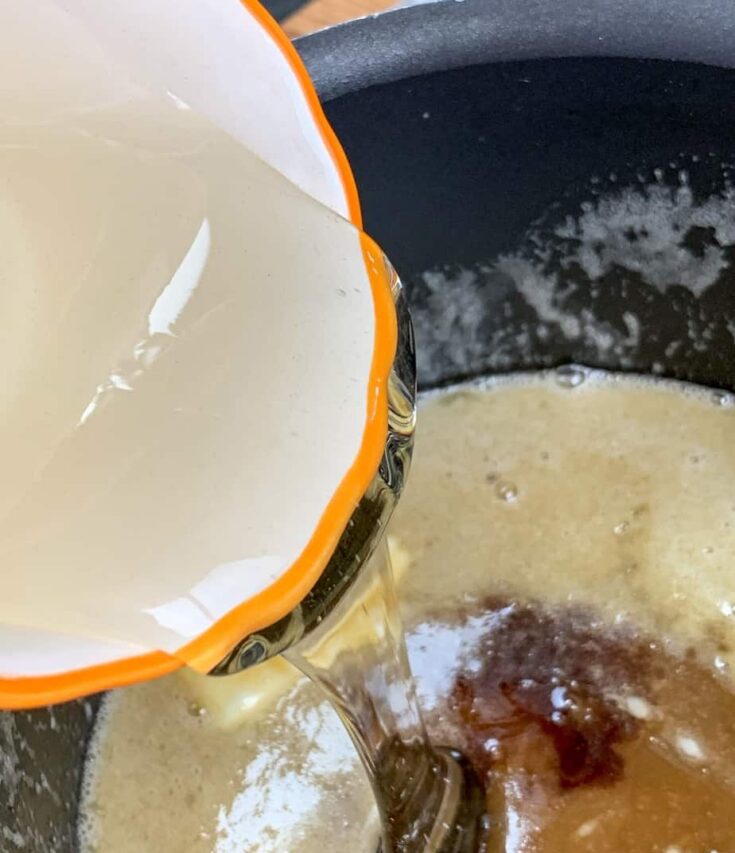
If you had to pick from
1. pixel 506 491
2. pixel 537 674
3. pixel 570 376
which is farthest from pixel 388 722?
pixel 570 376

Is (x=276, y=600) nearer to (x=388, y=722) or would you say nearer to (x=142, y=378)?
(x=142, y=378)

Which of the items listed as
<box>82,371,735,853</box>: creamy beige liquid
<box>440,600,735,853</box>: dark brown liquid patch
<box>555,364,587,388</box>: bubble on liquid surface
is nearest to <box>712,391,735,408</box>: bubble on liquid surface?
<box>82,371,735,853</box>: creamy beige liquid

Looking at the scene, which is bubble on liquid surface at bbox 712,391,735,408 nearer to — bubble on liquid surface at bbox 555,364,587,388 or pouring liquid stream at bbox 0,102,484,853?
bubble on liquid surface at bbox 555,364,587,388

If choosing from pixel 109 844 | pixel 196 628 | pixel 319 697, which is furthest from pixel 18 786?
pixel 196 628

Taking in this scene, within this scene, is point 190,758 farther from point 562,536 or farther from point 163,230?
point 163,230

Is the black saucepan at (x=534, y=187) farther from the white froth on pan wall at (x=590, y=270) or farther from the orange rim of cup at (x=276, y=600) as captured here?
the orange rim of cup at (x=276, y=600)

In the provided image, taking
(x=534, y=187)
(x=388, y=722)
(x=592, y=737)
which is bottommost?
(x=592, y=737)

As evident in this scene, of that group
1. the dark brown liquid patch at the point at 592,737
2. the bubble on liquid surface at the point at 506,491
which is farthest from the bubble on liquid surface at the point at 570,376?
the dark brown liquid patch at the point at 592,737
